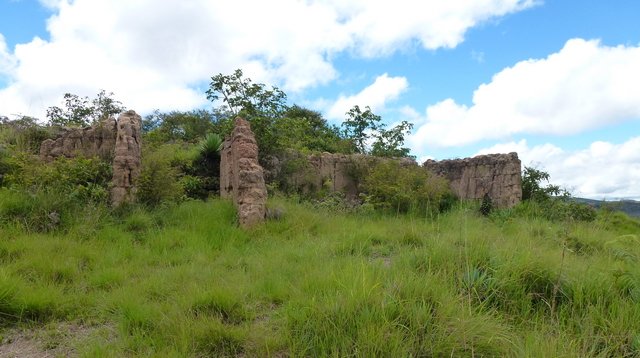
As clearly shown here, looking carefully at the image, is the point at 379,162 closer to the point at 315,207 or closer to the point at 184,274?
the point at 315,207

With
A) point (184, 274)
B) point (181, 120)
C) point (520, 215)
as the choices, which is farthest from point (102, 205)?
point (181, 120)

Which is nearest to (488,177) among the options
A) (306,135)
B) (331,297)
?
(306,135)

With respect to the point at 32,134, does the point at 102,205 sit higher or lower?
lower

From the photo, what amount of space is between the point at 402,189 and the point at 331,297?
273 inches

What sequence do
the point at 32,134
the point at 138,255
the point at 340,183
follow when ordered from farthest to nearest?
1. the point at 340,183
2. the point at 32,134
3. the point at 138,255

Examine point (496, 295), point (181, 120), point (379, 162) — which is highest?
point (181, 120)

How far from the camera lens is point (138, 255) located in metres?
5.75

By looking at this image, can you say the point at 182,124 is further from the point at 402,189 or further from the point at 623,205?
the point at 623,205

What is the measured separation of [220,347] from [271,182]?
762 cm

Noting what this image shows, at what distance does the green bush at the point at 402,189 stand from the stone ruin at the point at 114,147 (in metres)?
4.90

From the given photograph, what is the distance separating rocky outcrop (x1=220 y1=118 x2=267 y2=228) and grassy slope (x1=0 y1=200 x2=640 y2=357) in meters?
1.49

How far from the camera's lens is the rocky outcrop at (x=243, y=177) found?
24.6 feet

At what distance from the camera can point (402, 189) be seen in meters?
10.0

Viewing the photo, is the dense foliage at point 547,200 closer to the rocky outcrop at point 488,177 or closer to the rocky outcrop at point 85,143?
the rocky outcrop at point 488,177
